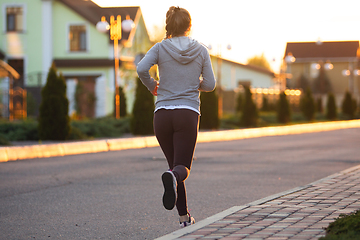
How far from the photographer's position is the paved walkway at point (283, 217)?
436 cm

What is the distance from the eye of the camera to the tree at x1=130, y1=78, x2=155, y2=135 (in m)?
21.2

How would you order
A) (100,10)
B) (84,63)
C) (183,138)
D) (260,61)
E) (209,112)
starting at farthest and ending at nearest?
(260,61), (100,10), (84,63), (209,112), (183,138)

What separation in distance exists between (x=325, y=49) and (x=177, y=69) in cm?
8155

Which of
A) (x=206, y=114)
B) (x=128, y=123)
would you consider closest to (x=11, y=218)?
(x=128, y=123)

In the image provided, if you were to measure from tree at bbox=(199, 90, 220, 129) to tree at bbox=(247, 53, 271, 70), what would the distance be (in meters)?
134

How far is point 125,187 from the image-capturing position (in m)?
8.46

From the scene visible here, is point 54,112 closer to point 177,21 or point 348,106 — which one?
point 177,21

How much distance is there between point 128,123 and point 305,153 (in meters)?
10.1

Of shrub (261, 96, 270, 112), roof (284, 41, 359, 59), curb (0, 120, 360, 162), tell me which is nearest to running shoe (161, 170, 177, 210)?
curb (0, 120, 360, 162)

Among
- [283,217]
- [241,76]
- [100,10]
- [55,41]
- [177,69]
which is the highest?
[100,10]

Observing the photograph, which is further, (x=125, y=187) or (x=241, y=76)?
(x=241, y=76)

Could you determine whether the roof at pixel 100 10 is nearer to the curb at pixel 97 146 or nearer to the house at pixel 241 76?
the curb at pixel 97 146

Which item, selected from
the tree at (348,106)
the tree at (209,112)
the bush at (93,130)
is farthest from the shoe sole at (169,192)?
the tree at (348,106)

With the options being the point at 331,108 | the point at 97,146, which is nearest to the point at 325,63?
the point at 331,108
